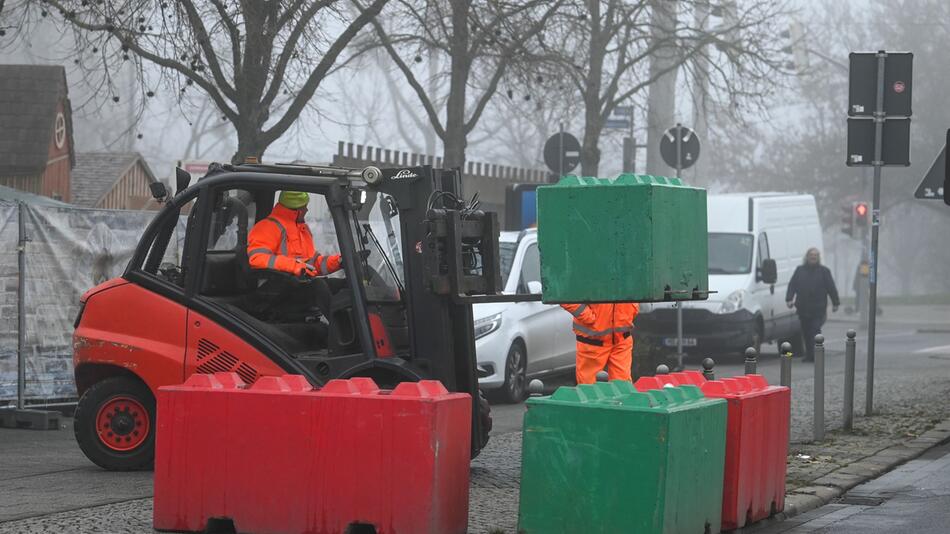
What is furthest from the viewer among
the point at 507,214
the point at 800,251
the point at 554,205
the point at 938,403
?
the point at 800,251

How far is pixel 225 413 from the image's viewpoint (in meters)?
7.90

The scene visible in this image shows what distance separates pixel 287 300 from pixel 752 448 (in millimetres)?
3333

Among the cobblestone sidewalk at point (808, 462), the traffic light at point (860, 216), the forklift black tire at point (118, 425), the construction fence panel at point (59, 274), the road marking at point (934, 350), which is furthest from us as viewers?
the traffic light at point (860, 216)

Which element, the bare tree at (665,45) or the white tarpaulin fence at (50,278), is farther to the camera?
the bare tree at (665,45)

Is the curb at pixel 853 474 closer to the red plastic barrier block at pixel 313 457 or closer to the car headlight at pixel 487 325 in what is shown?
the red plastic barrier block at pixel 313 457

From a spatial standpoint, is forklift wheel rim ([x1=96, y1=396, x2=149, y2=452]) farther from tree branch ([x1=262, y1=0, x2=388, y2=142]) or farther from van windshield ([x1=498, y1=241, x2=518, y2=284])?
tree branch ([x1=262, y1=0, x2=388, y2=142])

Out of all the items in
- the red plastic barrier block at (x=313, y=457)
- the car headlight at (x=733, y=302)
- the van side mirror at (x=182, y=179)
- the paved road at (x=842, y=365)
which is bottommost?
the paved road at (x=842, y=365)

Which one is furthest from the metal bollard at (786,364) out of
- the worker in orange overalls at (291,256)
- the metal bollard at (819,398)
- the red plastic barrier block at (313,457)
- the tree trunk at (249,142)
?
the tree trunk at (249,142)

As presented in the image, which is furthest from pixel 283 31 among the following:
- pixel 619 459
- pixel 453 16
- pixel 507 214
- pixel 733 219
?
pixel 619 459

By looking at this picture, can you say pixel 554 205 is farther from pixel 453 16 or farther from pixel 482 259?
pixel 453 16

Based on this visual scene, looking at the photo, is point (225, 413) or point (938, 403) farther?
point (938, 403)

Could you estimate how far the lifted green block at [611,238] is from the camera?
8367mm

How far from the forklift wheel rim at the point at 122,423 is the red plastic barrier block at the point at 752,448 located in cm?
402

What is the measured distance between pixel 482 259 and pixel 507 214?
46.8 ft
